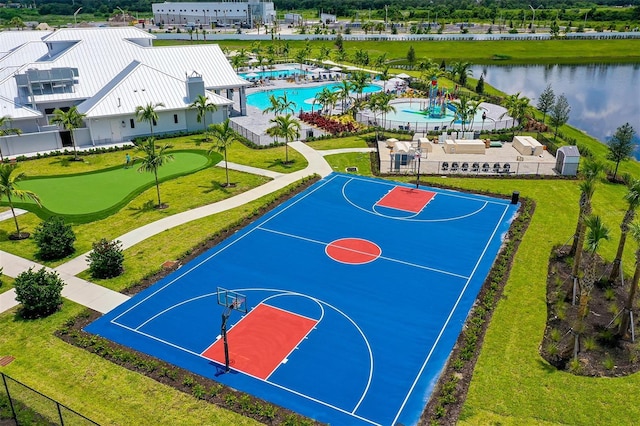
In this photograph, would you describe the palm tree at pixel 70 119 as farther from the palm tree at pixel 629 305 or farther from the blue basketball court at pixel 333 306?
the palm tree at pixel 629 305

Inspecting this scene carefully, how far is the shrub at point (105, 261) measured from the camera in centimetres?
3020

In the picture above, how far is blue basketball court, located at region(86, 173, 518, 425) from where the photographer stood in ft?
73.2

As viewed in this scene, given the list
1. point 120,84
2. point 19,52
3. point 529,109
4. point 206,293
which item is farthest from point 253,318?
point 19,52

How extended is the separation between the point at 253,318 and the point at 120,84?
4337cm

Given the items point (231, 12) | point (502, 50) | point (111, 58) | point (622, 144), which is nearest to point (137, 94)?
point (111, 58)

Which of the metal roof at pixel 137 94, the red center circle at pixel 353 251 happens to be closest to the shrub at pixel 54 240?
the red center circle at pixel 353 251

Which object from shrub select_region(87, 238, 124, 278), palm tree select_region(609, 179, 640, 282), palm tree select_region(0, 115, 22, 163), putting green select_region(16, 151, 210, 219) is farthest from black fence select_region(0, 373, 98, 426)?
palm tree select_region(0, 115, 22, 163)

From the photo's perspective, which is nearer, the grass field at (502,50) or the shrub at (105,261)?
the shrub at (105,261)

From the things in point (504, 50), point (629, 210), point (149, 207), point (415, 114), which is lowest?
point (149, 207)

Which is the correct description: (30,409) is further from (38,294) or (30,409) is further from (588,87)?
(588,87)

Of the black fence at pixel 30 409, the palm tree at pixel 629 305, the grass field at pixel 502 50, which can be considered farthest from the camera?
the grass field at pixel 502 50

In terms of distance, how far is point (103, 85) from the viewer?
6278 cm

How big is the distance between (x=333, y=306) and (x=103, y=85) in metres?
→ 49.4

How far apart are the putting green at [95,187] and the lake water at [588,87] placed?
175ft
